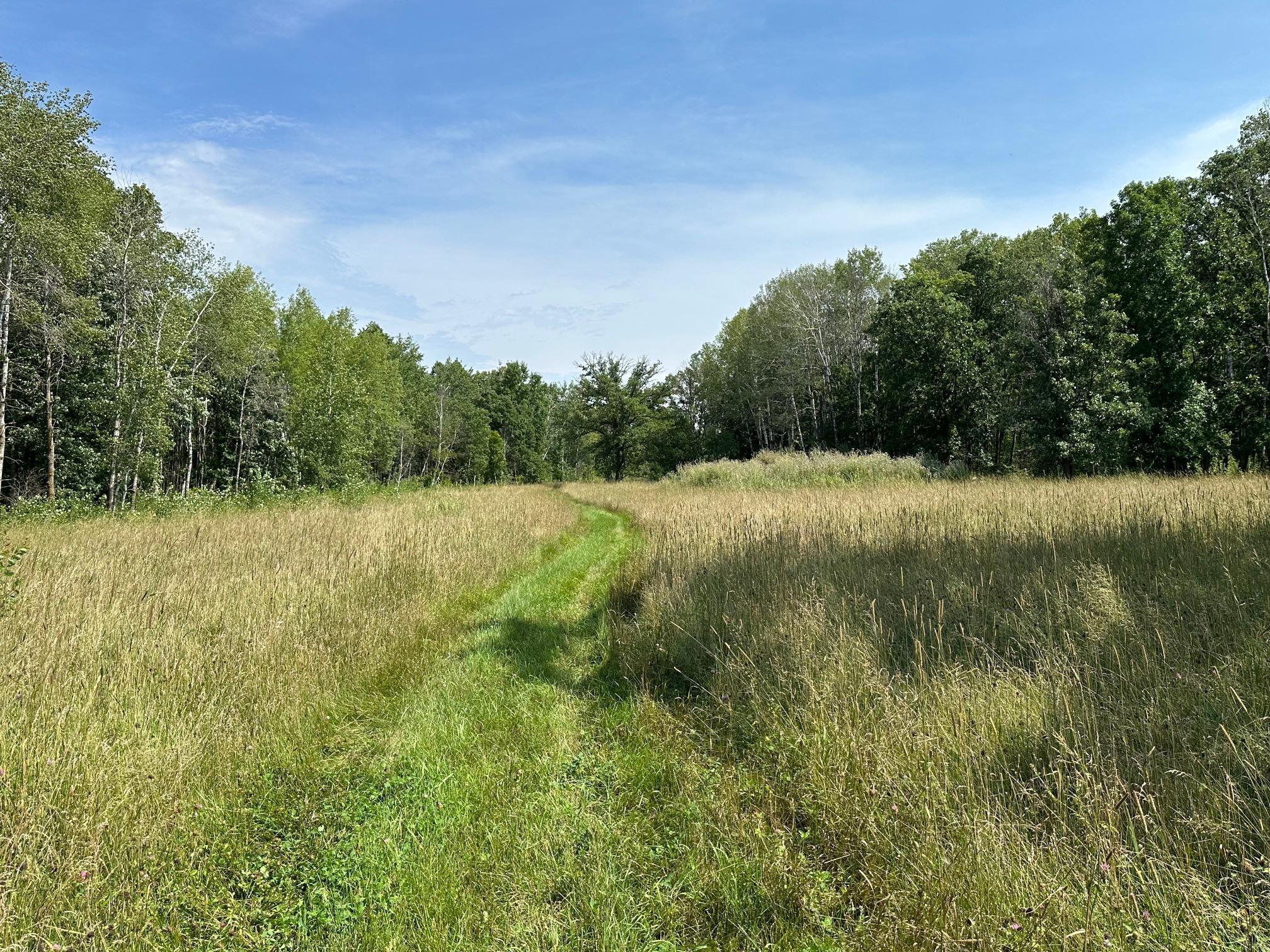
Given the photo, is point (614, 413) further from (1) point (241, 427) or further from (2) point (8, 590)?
(2) point (8, 590)

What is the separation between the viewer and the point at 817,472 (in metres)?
22.1

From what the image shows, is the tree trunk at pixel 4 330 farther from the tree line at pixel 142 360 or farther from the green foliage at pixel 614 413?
the green foliage at pixel 614 413

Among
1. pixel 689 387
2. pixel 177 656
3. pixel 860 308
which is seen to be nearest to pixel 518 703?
pixel 177 656

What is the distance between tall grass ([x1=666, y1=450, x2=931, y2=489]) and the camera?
20.7 meters

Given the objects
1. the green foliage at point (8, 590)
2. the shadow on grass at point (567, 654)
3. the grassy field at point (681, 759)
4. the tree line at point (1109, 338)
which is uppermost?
the tree line at point (1109, 338)

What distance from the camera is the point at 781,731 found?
354cm

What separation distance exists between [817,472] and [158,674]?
21385 mm

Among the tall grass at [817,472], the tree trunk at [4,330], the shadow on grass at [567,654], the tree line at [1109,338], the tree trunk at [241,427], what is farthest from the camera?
the tree trunk at [241,427]

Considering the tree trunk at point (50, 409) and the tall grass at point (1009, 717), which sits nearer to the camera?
the tall grass at point (1009, 717)

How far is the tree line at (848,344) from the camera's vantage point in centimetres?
1714

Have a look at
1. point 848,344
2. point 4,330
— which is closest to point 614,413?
point 848,344

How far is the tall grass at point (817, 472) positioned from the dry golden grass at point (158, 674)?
51.2 feet

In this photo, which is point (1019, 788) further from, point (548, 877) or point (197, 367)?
point (197, 367)

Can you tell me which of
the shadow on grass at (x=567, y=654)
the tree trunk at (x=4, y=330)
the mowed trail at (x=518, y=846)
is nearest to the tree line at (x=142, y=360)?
the tree trunk at (x=4, y=330)
